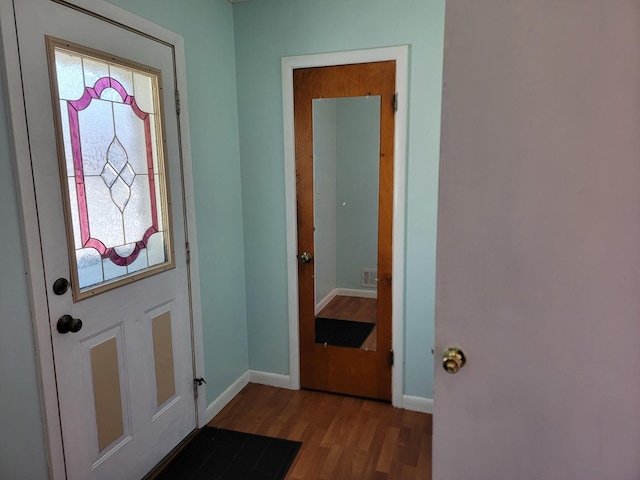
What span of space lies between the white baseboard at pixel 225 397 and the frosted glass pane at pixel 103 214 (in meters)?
1.28

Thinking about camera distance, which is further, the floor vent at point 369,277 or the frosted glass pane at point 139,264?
the floor vent at point 369,277

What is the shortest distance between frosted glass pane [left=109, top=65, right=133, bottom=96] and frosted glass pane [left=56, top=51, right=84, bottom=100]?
0.55 ft

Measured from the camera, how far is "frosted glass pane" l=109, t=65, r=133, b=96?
185 cm

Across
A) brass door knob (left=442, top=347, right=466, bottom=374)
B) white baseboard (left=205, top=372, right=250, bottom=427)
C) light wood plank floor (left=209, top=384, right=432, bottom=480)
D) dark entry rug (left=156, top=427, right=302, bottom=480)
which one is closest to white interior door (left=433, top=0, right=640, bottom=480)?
brass door knob (left=442, top=347, right=466, bottom=374)

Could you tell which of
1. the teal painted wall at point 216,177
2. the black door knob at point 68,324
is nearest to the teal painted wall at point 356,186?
the teal painted wall at point 216,177

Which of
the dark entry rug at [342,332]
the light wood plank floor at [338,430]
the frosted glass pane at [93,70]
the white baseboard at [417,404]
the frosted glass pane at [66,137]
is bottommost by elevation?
the light wood plank floor at [338,430]

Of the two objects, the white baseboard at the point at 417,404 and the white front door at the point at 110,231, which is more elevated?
the white front door at the point at 110,231

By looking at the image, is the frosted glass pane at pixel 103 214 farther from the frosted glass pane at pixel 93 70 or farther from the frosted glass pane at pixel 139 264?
the frosted glass pane at pixel 93 70

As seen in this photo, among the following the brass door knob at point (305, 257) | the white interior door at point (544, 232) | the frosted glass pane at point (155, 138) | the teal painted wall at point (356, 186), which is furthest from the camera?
the brass door knob at point (305, 257)

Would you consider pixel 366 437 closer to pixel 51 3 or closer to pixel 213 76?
pixel 213 76

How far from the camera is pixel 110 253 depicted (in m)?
1.87

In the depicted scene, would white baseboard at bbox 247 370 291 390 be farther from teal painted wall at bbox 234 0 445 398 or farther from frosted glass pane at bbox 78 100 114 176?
frosted glass pane at bbox 78 100 114 176

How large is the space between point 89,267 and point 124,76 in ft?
2.81

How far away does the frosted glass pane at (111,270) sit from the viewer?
185 centimetres
